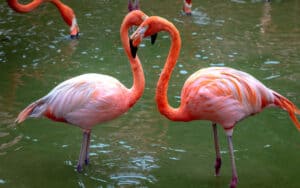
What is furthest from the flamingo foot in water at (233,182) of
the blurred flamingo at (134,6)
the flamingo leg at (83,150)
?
the blurred flamingo at (134,6)

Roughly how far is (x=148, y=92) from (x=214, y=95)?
201cm

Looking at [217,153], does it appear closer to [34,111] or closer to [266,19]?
[34,111]

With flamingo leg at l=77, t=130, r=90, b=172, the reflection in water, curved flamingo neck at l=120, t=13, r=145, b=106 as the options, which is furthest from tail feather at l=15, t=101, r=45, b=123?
the reflection in water

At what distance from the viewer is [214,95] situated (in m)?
A: 3.57

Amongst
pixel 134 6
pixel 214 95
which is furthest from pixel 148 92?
pixel 134 6

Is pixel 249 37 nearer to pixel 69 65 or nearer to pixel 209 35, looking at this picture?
pixel 209 35

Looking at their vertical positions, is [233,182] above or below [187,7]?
above

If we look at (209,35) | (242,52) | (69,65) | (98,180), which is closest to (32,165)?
(98,180)

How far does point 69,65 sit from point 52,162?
235cm

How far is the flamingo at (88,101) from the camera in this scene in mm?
3791

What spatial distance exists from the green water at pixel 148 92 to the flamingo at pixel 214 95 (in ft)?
1.74

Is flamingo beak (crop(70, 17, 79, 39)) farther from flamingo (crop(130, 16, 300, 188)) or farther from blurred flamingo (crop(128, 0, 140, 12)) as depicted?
flamingo (crop(130, 16, 300, 188))

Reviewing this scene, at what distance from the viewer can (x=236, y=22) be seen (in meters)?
8.10

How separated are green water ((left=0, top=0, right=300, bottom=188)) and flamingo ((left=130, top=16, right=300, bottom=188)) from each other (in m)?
0.53
